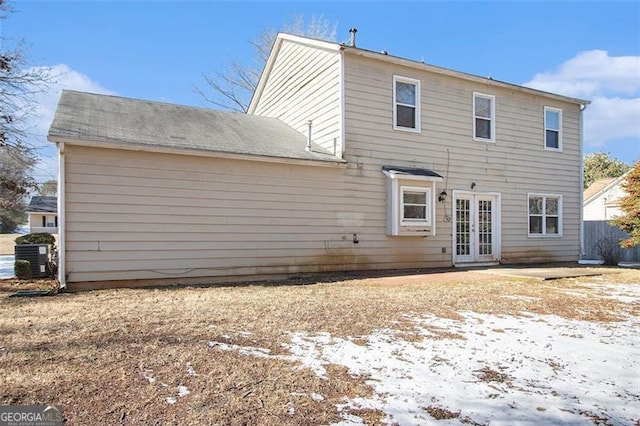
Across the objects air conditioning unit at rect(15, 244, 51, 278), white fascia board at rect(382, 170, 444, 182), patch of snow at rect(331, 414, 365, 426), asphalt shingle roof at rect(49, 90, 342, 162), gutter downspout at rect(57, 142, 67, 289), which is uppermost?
asphalt shingle roof at rect(49, 90, 342, 162)

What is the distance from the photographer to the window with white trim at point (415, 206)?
384 inches

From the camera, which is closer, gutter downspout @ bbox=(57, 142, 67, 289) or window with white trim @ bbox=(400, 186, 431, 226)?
gutter downspout @ bbox=(57, 142, 67, 289)

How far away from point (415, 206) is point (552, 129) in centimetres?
597

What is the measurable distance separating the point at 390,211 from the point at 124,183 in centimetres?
577

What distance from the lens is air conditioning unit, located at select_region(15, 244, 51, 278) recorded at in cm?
895

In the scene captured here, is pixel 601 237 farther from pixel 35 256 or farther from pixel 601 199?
pixel 35 256

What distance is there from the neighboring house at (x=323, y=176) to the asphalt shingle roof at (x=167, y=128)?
59mm

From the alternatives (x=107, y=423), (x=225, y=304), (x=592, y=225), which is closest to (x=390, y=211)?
(x=225, y=304)

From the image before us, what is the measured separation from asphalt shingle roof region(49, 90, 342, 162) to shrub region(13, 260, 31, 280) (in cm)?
336

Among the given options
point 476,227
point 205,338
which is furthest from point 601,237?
point 205,338

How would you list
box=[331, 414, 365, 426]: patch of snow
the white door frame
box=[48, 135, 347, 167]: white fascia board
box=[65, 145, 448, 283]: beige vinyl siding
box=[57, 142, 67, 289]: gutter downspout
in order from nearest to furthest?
box=[331, 414, 365, 426]: patch of snow, box=[57, 142, 67, 289]: gutter downspout, box=[48, 135, 347, 167]: white fascia board, box=[65, 145, 448, 283]: beige vinyl siding, the white door frame

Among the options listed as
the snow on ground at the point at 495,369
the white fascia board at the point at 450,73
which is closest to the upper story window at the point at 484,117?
the white fascia board at the point at 450,73

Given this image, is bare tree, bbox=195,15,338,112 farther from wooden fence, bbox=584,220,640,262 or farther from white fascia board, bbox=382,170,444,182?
wooden fence, bbox=584,220,640,262

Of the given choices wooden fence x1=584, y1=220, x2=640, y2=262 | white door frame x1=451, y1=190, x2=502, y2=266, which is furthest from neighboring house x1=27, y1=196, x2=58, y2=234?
wooden fence x1=584, y1=220, x2=640, y2=262
